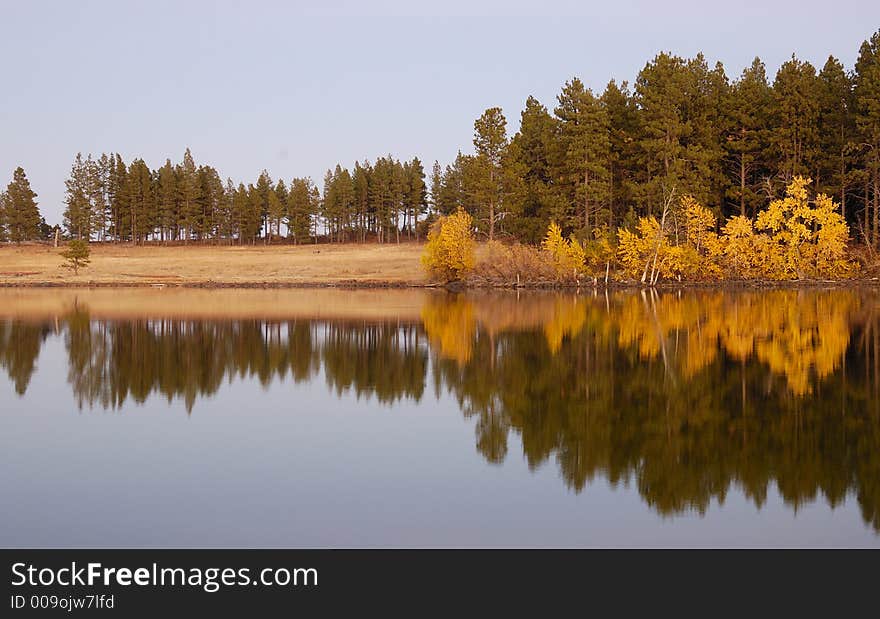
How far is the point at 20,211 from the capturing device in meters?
119

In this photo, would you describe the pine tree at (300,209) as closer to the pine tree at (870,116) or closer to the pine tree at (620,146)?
the pine tree at (620,146)

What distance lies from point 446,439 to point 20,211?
119m

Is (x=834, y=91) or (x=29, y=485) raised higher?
(x=834, y=91)

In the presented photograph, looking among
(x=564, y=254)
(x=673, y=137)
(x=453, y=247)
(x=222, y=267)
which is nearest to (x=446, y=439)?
(x=564, y=254)

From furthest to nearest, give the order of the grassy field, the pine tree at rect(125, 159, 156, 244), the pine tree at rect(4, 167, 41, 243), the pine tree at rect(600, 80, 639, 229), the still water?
the pine tree at rect(125, 159, 156, 244), the pine tree at rect(4, 167, 41, 243), the grassy field, the pine tree at rect(600, 80, 639, 229), the still water

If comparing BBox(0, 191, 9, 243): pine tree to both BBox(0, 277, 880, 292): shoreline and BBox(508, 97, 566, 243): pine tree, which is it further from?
BBox(508, 97, 566, 243): pine tree

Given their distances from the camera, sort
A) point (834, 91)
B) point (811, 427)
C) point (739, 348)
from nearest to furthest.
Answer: point (811, 427), point (739, 348), point (834, 91)

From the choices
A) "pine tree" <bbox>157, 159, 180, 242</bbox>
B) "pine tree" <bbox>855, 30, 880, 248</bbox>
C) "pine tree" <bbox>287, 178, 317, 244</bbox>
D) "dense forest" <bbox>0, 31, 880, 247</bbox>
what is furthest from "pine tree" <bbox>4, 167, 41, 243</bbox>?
"pine tree" <bbox>855, 30, 880, 248</bbox>

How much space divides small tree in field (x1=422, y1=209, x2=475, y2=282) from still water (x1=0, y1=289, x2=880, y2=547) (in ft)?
127

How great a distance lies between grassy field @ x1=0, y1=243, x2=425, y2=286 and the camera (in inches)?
3248
